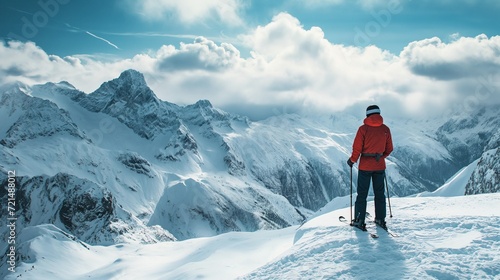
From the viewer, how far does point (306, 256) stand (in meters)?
10.7

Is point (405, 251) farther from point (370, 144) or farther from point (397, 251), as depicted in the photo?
point (370, 144)

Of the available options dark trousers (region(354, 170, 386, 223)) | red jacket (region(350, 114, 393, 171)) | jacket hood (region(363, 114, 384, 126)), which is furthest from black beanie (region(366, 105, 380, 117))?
dark trousers (region(354, 170, 386, 223))

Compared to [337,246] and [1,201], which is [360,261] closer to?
[337,246]

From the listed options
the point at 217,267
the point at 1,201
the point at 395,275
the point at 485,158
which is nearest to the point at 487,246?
the point at 395,275

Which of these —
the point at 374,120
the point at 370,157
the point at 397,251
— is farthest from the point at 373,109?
the point at 397,251

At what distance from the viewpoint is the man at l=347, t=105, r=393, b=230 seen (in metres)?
12.4

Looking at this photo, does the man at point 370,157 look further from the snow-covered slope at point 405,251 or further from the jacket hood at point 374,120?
the snow-covered slope at point 405,251

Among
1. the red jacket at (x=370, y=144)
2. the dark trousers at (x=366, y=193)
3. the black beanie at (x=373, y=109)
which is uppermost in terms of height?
the black beanie at (x=373, y=109)

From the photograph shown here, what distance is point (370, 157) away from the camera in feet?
41.6

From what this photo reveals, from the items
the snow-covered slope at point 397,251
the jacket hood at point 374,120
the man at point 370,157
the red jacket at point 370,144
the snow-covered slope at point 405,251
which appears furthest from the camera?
the red jacket at point 370,144

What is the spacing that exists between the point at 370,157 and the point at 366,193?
3.86 feet

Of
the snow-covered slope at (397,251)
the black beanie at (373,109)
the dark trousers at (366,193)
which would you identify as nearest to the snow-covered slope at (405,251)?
the snow-covered slope at (397,251)

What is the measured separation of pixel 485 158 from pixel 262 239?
8569 cm

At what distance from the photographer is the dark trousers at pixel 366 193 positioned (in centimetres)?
1240
